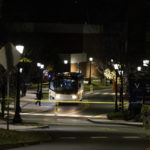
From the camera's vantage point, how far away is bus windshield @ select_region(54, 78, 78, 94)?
113 feet

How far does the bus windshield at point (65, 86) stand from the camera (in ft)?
113

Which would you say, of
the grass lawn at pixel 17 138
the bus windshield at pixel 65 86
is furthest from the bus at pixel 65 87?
the grass lawn at pixel 17 138

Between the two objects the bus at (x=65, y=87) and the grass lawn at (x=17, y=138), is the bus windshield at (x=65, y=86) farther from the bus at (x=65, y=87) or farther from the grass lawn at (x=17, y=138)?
the grass lawn at (x=17, y=138)

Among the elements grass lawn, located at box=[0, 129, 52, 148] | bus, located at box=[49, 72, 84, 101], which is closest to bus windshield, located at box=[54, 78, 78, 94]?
bus, located at box=[49, 72, 84, 101]

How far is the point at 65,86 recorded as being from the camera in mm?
34844

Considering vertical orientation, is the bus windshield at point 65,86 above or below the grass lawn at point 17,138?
above

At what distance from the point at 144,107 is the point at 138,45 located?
154 feet

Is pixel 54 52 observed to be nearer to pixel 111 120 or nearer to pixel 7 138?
pixel 111 120

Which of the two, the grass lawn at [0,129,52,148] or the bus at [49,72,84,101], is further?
the bus at [49,72,84,101]

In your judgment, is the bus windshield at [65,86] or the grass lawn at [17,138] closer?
the grass lawn at [17,138]

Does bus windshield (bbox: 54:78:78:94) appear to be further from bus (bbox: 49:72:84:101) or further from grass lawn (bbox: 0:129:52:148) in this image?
grass lawn (bbox: 0:129:52:148)

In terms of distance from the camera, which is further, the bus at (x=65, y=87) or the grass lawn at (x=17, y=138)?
the bus at (x=65, y=87)

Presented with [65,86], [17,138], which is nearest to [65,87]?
[65,86]

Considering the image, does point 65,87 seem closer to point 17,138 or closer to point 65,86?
point 65,86
